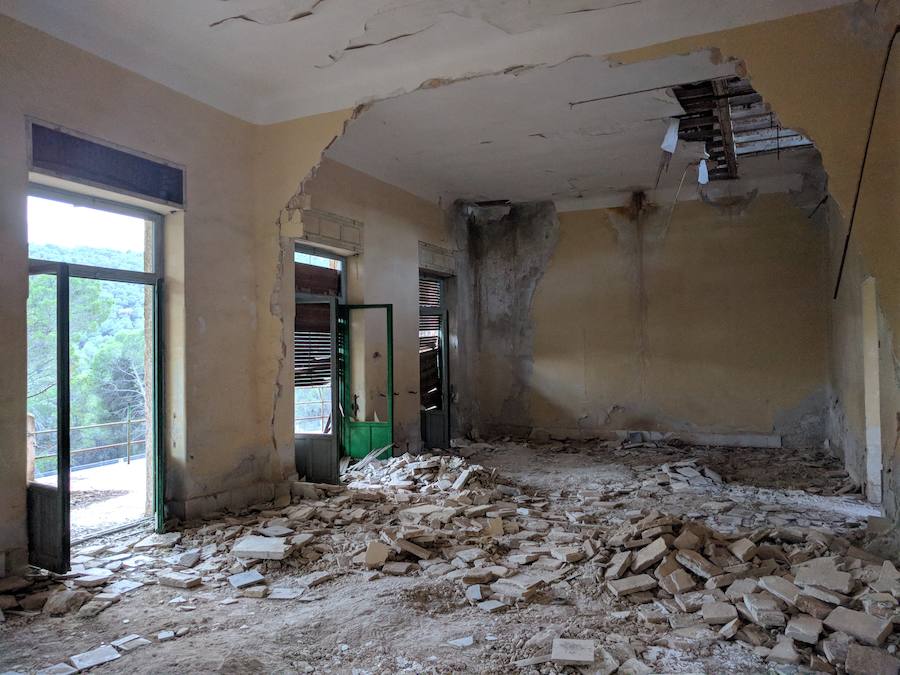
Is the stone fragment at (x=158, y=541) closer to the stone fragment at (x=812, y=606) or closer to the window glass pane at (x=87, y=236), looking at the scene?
the window glass pane at (x=87, y=236)

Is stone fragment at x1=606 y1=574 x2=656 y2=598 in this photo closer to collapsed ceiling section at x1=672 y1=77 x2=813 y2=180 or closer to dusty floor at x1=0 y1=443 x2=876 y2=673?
dusty floor at x1=0 y1=443 x2=876 y2=673

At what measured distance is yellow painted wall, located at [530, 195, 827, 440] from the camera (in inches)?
329

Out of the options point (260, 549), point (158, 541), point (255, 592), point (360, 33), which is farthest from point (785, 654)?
point (360, 33)

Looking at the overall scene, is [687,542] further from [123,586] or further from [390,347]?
[390,347]

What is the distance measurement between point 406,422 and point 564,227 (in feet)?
13.4

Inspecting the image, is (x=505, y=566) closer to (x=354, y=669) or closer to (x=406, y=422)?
(x=354, y=669)

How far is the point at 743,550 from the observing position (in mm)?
3809

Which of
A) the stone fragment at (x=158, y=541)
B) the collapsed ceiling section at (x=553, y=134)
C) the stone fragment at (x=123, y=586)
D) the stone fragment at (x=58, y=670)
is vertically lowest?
the stone fragment at (x=58, y=670)

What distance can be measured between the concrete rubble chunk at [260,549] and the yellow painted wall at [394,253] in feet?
10.5

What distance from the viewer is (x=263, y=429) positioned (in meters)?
5.62

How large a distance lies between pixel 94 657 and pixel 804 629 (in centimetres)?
341

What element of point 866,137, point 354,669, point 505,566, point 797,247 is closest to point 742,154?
point 797,247

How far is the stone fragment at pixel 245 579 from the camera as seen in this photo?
379 centimetres

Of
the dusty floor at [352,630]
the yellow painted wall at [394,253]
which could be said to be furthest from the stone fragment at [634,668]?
the yellow painted wall at [394,253]
